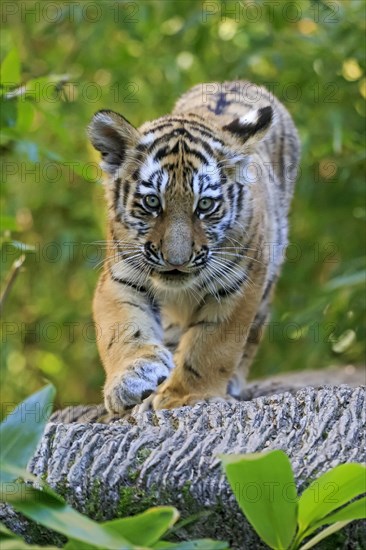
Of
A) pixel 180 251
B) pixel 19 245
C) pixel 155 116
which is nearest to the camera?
pixel 19 245

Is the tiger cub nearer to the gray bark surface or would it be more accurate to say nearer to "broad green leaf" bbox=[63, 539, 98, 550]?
the gray bark surface

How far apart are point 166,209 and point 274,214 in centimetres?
120

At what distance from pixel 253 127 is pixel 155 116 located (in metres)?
2.85

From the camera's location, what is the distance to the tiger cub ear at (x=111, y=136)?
14.0ft

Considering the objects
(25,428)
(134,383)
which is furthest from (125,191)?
(25,428)

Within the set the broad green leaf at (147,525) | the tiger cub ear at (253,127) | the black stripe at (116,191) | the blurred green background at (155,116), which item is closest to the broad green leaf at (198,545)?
the broad green leaf at (147,525)

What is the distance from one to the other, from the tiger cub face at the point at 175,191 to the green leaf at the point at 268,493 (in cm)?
173

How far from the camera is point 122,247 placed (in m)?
4.27

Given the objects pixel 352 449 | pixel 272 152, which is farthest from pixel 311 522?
pixel 272 152

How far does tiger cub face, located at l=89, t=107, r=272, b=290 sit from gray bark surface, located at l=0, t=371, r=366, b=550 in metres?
1.06

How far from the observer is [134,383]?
12.4ft

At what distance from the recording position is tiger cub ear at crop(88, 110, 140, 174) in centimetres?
427

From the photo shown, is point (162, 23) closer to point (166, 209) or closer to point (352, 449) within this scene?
point (166, 209)

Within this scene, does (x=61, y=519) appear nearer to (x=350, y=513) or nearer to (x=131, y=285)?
(x=350, y=513)
